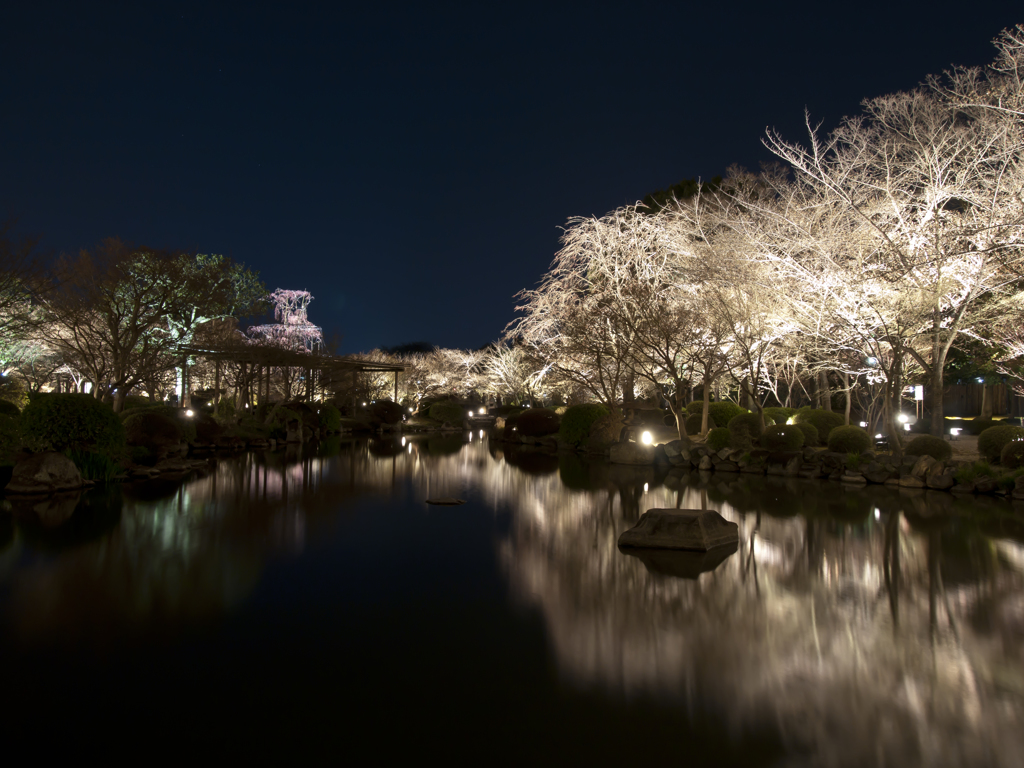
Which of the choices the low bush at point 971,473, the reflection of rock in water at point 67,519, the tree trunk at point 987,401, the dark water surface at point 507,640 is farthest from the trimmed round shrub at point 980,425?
the reflection of rock in water at point 67,519

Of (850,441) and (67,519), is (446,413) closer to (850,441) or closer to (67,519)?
(850,441)

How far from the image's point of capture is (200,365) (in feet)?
98.6

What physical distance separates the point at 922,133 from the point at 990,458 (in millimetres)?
7444

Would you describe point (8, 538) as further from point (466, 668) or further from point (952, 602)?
point (952, 602)

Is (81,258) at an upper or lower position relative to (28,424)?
upper

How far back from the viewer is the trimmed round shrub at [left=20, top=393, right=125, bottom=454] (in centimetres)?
1146

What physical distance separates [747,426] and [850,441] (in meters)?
3.13

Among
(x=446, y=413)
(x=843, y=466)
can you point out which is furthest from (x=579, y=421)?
(x=446, y=413)

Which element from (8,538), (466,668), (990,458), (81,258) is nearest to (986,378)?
(990,458)

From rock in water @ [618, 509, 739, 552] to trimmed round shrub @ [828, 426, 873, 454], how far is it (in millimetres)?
8969

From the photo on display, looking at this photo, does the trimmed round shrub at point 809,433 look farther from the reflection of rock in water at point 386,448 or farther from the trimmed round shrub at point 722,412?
the reflection of rock in water at point 386,448

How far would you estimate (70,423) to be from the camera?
38.8 feet

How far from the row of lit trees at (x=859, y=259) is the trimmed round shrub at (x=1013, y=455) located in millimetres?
2304

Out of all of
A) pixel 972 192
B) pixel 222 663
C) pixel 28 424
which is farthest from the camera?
pixel 972 192
